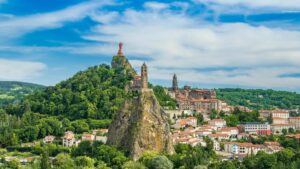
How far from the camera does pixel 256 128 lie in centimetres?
6353

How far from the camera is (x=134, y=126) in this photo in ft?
162

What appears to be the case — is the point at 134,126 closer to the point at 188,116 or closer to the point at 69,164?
the point at 69,164

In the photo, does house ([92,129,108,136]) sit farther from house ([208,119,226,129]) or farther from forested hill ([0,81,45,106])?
forested hill ([0,81,45,106])

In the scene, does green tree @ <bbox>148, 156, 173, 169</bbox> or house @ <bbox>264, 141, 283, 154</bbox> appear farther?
house @ <bbox>264, 141, 283, 154</bbox>

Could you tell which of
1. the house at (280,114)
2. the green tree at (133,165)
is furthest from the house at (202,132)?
the green tree at (133,165)

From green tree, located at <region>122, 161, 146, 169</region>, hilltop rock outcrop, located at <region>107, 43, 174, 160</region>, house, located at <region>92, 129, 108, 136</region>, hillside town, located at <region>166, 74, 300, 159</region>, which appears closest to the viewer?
green tree, located at <region>122, 161, 146, 169</region>

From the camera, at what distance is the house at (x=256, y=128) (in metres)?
62.8

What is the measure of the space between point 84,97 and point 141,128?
2370 cm

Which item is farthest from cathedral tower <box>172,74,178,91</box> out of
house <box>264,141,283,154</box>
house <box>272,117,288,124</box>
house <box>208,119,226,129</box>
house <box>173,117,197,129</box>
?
house <box>264,141,283,154</box>

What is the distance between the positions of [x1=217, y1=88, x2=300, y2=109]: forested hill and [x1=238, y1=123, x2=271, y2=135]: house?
105ft

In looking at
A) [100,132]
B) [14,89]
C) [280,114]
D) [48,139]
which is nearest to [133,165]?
[100,132]

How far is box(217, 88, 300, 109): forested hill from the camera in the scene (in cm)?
10050

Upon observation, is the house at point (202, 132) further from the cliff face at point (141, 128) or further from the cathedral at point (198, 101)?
the cliff face at point (141, 128)

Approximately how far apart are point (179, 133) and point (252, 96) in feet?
198
